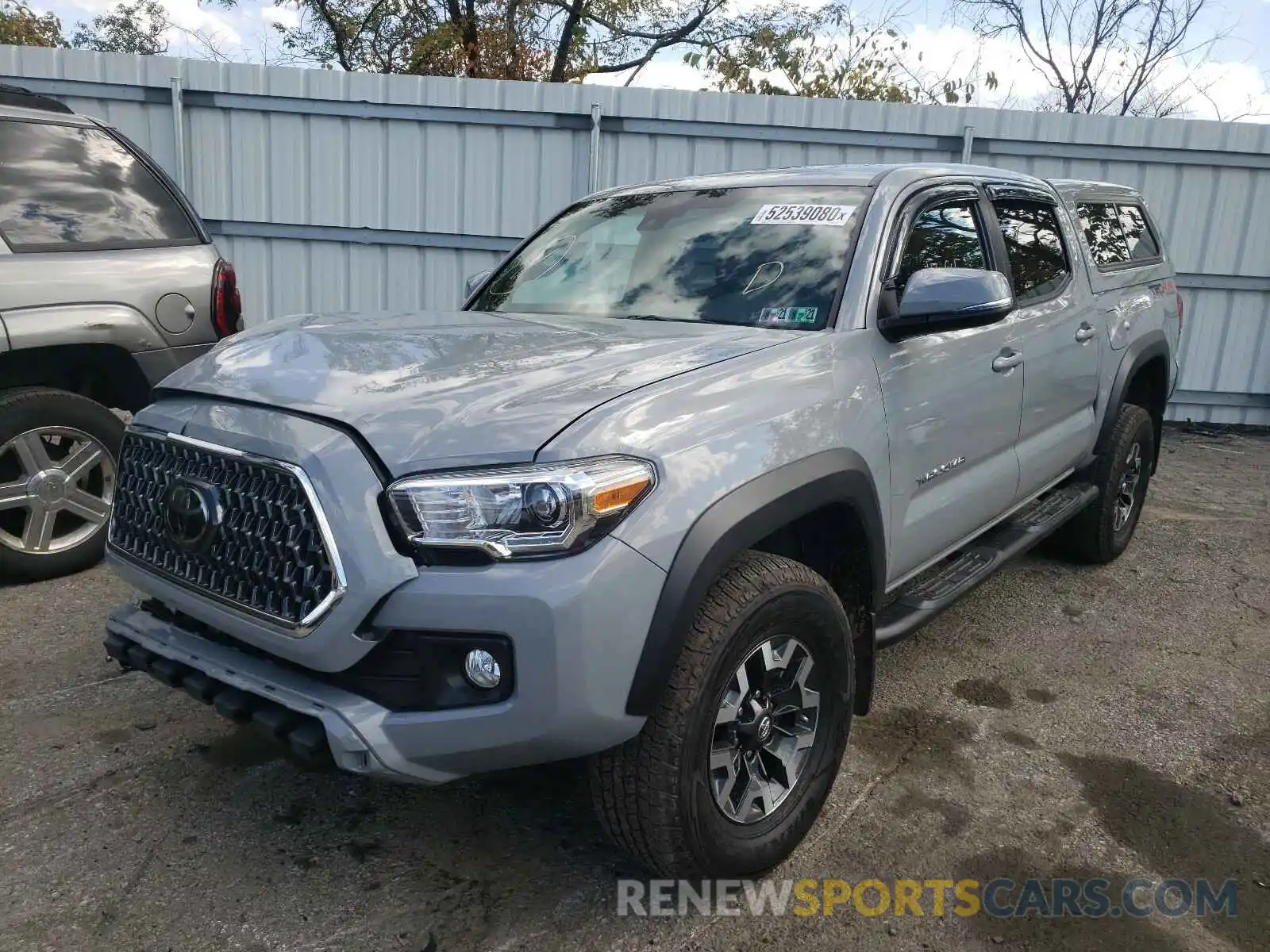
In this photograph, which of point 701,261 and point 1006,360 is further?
point 1006,360

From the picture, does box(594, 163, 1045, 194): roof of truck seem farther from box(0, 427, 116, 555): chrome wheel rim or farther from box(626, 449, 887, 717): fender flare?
box(0, 427, 116, 555): chrome wheel rim

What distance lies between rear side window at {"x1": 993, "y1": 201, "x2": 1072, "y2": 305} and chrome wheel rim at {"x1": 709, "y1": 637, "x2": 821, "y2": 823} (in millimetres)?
2022

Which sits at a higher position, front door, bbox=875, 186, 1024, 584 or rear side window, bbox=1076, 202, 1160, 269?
rear side window, bbox=1076, 202, 1160, 269

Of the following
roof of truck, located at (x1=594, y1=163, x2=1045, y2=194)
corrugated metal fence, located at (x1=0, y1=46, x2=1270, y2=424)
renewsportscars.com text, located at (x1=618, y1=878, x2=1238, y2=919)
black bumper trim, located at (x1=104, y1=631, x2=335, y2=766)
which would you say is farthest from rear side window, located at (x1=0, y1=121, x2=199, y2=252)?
corrugated metal fence, located at (x1=0, y1=46, x2=1270, y2=424)

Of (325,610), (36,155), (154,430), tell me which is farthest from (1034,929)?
(36,155)

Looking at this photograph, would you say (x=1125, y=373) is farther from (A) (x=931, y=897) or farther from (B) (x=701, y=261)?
(A) (x=931, y=897)

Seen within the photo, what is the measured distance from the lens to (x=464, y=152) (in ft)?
27.3

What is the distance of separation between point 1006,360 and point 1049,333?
53 cm

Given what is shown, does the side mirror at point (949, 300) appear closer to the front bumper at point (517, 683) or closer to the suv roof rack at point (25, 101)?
the front bumper at point (517, 683)

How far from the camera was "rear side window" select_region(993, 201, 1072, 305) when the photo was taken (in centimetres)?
386

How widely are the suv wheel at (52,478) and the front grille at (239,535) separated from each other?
1.95 meters

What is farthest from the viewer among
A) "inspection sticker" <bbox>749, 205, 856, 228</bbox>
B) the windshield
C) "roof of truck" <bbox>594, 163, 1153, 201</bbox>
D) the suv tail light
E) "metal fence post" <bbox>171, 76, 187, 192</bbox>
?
"metal fence post" <bbox>171, 76, 187, 192</bbox>

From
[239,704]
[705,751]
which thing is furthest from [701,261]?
[239,704]

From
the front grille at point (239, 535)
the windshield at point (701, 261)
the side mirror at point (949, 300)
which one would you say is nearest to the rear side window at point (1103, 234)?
the windshield at point (701, 261)
